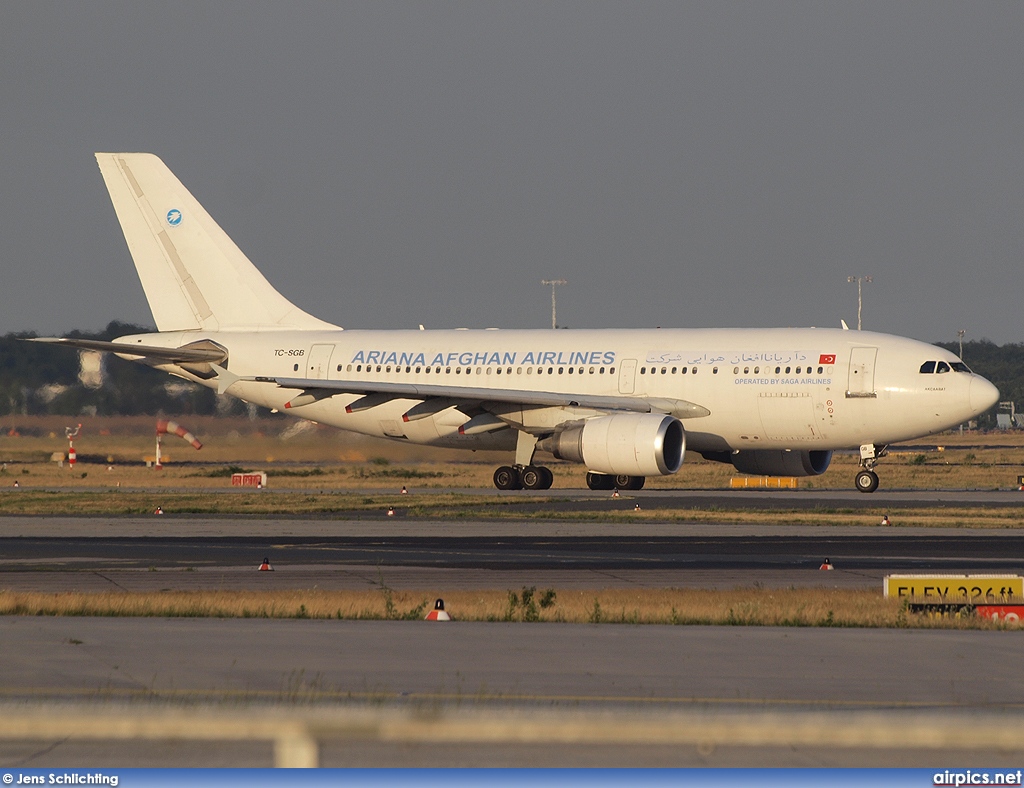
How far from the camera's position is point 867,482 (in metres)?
38.8

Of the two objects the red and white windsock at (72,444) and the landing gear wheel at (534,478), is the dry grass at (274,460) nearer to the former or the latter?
the red and white windsock at (72,444)

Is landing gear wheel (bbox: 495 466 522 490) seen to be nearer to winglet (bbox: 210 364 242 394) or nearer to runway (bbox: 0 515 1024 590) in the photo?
winglet (bbox: 210 364 242 394)

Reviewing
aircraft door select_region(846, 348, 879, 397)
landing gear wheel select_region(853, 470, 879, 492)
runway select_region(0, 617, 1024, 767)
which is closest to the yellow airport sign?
runway select_region(0, 617, 1024, 767)

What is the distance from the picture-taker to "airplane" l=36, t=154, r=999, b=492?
36312mm

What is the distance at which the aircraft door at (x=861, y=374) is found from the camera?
36.2m

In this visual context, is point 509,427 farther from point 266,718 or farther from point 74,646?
point 266,718

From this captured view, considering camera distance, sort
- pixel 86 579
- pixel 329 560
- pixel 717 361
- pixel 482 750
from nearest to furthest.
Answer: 1. pixel 482 750
2. pixel 86 579
3. pixel 329 560
4. pixel 717 361

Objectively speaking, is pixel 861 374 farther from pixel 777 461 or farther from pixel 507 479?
pixel 507 479

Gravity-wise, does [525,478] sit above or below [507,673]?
above

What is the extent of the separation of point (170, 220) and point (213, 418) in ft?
27.2

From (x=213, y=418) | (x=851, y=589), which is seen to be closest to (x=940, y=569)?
(x=851, y=589)

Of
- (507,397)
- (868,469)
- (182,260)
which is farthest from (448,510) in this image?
(182,260)

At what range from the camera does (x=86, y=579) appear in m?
18.6

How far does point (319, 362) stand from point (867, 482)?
1620 cm
